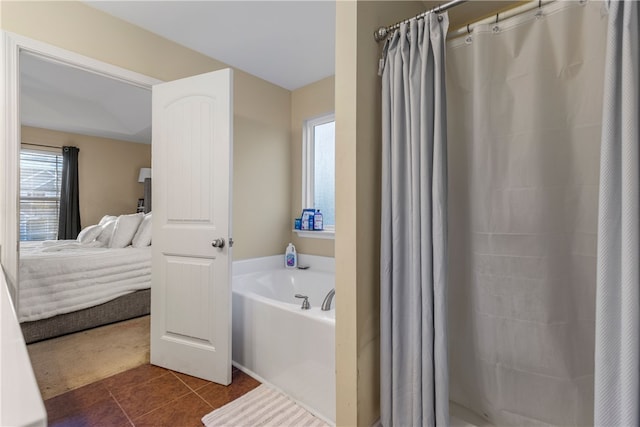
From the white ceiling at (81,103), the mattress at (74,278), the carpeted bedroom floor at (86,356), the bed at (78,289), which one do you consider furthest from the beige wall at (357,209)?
the white ceiling at (81,103)

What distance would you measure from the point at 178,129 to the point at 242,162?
65cm

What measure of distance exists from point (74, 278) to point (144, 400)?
5.53 feet

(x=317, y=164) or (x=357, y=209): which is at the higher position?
(x=317, y=164)

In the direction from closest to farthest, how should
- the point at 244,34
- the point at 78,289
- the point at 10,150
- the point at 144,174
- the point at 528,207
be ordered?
the point at 528,207 < the point at 10,150 < the point at 244,34 < the point at 78,289 < the point at 144,174

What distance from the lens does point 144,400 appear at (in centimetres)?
165

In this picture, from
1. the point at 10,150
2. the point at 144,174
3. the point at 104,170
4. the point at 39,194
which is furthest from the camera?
the point at 144,174

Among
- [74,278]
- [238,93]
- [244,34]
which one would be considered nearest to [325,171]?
[238,93]

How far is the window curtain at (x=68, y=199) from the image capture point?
Result: 445cm

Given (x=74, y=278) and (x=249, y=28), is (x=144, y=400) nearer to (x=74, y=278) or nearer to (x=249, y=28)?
(x=74, y=278)

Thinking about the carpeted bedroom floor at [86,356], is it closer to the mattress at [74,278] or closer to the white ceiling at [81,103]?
the mattress at [74,278]

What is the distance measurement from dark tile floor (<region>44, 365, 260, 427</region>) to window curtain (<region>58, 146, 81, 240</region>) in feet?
12.2

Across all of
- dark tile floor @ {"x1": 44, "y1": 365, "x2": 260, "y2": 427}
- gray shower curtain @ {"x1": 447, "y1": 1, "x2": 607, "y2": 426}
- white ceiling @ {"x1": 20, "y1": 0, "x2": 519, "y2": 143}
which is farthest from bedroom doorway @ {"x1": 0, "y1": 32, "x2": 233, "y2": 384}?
gray shower curtain @ {"x1": 447, "y1": 1, "x2": 607, "y2": 426}

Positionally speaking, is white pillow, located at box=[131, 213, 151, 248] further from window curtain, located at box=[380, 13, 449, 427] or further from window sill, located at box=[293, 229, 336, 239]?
window curtain, located at box=[380, 13, 449, 427]

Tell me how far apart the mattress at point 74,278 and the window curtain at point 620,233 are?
3.46 m
